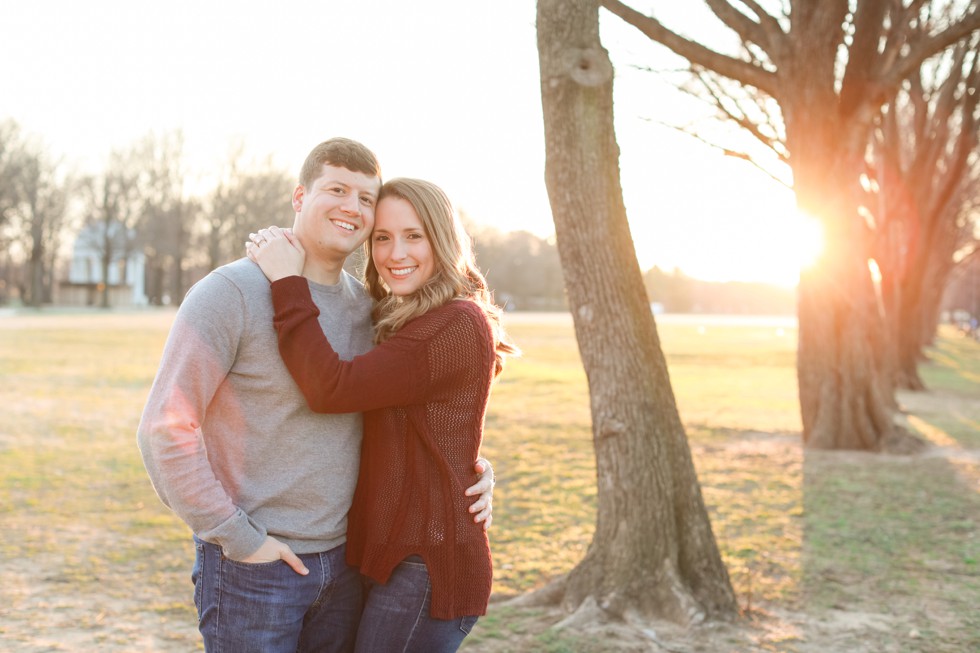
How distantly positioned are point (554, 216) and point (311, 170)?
2485 millimetres

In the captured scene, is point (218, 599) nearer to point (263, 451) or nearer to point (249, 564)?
point (249, 564)

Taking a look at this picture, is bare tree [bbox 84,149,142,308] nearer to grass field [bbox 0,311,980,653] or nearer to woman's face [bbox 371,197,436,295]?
grass field [bbox 0,311,980,653]

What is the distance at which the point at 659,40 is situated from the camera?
332 inches

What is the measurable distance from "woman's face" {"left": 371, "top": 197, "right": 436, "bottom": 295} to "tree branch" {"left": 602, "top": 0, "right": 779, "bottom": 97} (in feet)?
16.7

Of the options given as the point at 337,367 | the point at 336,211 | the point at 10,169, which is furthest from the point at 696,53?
the point at 10,169

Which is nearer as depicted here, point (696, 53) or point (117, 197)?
point (696, 53)

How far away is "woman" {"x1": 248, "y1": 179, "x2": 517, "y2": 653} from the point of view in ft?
7.98

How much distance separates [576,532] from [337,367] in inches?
214

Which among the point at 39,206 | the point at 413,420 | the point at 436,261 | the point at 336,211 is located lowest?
the point at 413,420

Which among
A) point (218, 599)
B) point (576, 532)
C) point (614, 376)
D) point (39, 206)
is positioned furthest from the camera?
point (39, 206)

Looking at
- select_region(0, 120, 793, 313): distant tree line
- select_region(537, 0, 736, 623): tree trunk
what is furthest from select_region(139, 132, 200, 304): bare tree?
select_region(537, 0, 736, 623): tree trunk

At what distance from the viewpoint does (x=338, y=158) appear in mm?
2633

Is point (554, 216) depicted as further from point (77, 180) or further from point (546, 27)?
point (77, 180)

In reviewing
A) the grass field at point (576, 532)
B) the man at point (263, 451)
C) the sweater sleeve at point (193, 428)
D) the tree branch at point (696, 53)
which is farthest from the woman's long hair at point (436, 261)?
the tree branch at point (696, 53)
